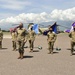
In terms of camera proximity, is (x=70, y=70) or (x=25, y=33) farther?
(x=25, y=33)

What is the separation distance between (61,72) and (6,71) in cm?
234

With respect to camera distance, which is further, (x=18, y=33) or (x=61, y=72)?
(x=18, y=33)

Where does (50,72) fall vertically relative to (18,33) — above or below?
below

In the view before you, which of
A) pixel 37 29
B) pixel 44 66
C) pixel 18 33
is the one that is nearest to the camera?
pixel 44 66

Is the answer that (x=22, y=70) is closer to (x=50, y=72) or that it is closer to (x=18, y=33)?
(x=50, y=72)

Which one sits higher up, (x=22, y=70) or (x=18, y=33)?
(x=18, y=33)

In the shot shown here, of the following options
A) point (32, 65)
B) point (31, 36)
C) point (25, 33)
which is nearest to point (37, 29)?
point (31, 36)

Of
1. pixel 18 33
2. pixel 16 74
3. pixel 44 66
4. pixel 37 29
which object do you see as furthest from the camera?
pixel 37 29

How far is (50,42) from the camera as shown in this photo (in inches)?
749

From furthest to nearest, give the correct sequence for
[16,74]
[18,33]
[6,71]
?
[18,33] → [6,71] → [16,74]

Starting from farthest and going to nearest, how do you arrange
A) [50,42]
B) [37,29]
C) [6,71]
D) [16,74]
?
[37,29] < [50,42] < [6,71] < [16,74]

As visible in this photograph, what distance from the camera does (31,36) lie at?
65.4ft

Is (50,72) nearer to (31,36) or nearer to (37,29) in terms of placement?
(31,36)

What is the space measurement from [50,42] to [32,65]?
588 cm
